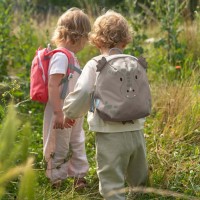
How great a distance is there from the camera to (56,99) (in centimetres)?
344

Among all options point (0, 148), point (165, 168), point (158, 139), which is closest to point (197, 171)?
point (165, 168)

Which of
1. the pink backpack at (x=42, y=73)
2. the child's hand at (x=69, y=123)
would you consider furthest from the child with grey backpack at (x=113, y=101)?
the pink backpack at (x=42, y=73)

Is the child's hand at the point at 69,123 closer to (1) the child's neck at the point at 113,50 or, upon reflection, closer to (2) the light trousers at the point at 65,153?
(2) the light trousers at the point at 65,153

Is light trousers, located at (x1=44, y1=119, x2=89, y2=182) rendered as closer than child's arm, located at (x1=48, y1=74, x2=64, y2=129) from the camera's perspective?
No

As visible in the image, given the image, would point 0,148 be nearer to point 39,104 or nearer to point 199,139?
point 199,139

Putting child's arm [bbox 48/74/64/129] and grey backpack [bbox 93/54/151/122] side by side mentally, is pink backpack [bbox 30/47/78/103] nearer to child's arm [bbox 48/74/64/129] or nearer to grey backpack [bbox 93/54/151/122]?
child's arm [bbox 48/74/64/129]

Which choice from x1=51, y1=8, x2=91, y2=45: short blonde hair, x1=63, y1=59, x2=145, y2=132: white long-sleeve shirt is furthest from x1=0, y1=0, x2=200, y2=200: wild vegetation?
x1=51, y1=8, x2=91, y2=45: short blonde hair

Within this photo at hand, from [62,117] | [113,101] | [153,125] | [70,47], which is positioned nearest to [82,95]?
[113,101]

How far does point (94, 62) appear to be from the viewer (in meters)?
3.15

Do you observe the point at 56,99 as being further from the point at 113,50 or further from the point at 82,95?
the point at 113,50

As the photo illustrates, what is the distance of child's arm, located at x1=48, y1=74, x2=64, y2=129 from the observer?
11.2 feet

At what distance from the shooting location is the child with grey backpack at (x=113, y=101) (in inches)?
118

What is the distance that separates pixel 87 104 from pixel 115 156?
1.22 feet

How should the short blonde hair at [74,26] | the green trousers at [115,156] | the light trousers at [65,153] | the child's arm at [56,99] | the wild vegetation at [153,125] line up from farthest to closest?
the light trousers at [65,153], the short blonde hair at [74,26], the child's arm at [56,99], the green trousers at [115,156], the wild vegetation at [153,125]
